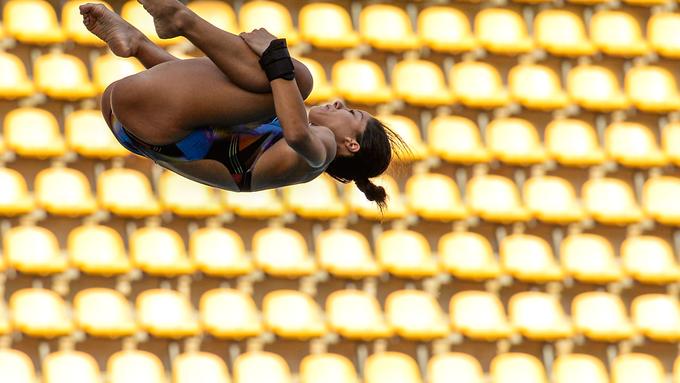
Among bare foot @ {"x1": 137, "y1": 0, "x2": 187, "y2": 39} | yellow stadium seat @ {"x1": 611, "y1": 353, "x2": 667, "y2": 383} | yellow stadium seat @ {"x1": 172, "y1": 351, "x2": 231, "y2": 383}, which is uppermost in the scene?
yellow stadium seat @ {"x1": 611, "y1": 353, "x2": 667, "y2": 383}

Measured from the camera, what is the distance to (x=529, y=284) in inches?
274

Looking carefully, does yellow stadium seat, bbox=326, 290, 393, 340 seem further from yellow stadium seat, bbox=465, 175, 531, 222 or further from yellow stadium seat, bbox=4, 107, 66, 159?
yellow stadium seat, bbox=4, 107, 66, 159

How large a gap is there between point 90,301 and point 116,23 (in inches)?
134

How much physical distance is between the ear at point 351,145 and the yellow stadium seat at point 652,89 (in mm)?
4737

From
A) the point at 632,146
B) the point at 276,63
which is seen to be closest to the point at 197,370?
the point at 632,146

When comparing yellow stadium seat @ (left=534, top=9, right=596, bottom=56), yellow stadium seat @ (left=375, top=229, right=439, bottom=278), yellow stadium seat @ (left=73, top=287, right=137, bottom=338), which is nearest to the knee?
yellow stadium seat @ (left=73, top=287, right=137, bottom=338)

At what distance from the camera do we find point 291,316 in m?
6.46

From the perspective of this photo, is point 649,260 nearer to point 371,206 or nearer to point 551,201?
point 551,201

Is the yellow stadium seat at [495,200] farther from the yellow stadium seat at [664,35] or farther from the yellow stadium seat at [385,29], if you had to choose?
the yellow stadium seat at [664,35]

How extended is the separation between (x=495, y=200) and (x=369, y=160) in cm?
401

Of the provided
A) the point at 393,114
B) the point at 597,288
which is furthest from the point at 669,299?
the point at 393,114

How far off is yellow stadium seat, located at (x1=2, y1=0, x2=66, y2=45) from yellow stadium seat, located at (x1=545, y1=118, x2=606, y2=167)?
105 inches

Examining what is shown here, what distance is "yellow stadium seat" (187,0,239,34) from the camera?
7.09 m

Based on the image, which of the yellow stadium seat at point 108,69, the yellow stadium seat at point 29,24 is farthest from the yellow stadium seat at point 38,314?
the yellow stadium seat at point 29,24
